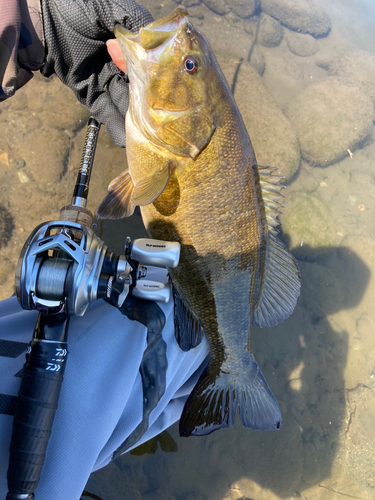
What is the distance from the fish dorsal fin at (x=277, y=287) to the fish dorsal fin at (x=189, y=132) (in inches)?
30.2

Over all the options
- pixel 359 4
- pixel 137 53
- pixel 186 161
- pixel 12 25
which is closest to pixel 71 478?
pixel 186 161

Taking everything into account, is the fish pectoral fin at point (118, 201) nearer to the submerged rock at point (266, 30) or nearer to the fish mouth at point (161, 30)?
the fish mouth at point (161, 30)

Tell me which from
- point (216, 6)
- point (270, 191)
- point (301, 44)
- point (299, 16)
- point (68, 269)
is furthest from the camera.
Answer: point (299, 16)

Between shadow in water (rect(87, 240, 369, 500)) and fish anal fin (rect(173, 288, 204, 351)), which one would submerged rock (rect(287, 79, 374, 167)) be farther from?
fish anal fin (rect(173, 288, 204, 351))

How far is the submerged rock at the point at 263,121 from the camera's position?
316 centimetres

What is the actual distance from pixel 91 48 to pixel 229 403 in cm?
258

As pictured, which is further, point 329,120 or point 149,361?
point 329,120

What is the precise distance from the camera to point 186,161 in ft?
4.83

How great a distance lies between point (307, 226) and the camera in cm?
323

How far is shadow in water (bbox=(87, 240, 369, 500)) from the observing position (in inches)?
93.8

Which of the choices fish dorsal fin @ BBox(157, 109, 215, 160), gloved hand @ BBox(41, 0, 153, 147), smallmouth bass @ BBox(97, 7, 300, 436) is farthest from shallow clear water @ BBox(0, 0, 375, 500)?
fish dorsal fin @ BBox(157, 109, 215, 160)

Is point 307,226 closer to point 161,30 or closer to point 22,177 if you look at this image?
point 161,30

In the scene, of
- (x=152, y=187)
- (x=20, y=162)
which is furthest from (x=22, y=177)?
(x=152, y=187)

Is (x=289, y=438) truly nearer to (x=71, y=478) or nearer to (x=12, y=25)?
(x=71, y=478)
